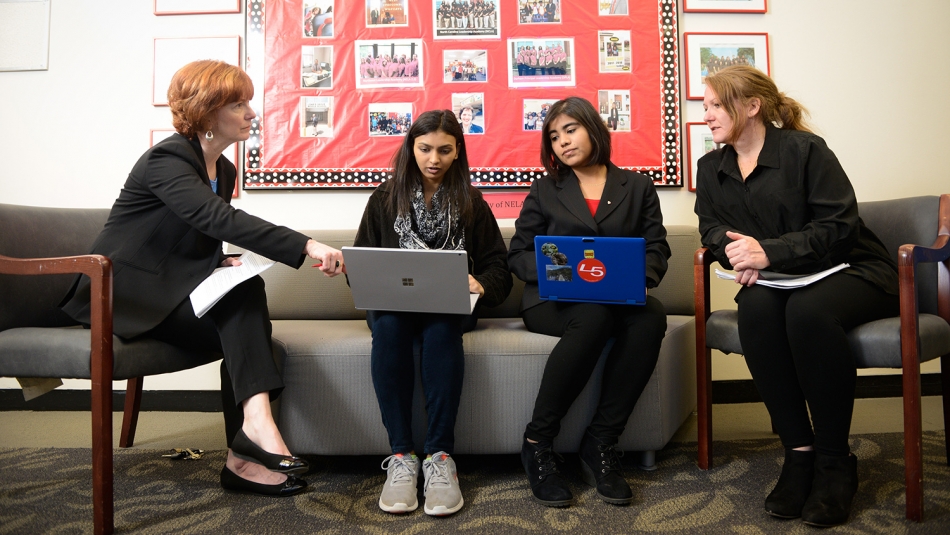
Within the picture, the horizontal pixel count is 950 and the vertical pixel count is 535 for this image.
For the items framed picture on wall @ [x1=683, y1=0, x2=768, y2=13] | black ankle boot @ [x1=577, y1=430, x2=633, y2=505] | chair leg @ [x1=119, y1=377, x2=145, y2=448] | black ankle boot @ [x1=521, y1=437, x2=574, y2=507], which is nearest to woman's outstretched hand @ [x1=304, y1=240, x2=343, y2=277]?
black ankle boot @ [x1=521, y1=437, x2=574, y2=507]

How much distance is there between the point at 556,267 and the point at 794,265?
22.6 inches

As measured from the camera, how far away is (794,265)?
1.49 metres

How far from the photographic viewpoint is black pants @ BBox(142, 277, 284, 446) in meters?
1.44

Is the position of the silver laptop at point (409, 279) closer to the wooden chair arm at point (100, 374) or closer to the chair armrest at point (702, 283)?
the wooden chair arm at point (100, 374)

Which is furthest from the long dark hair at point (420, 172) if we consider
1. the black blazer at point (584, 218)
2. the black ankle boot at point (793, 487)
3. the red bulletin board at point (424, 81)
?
the black ankle boot at point (793, 487)

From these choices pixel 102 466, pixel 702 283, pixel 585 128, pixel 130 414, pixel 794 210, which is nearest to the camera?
pixel 102 466

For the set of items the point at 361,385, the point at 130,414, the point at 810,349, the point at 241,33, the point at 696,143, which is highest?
the point at 241,33

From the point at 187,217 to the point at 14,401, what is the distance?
1.71m

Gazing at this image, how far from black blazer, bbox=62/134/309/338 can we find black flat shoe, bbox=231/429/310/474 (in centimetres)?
34

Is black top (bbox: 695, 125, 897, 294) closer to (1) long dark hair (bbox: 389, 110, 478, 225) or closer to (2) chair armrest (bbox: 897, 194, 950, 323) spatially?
(2) chair armrest (bbox: 897, 194, 950, 323)

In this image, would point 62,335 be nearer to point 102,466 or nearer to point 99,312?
point 99,312

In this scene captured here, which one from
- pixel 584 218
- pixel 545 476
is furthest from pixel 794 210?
pixel 545 476

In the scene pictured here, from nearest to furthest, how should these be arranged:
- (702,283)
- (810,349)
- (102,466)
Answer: (102,466) < (810,349) < (702,283)

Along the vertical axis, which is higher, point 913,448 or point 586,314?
point 586,314
